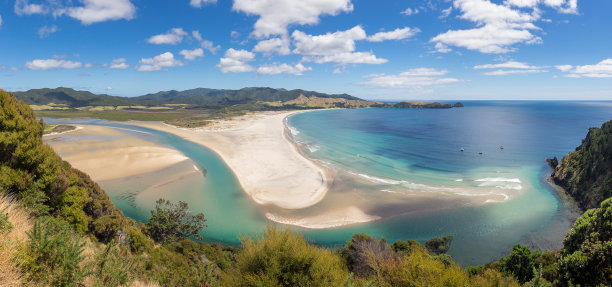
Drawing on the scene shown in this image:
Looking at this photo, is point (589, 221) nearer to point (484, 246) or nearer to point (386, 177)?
point (484, 246)

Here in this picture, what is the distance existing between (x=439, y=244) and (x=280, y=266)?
18822 millimetres

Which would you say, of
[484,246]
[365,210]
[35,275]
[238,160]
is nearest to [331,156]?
[238,160]

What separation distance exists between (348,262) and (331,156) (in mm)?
35611

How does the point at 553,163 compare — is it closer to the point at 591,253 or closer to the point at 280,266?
the point at 591,253

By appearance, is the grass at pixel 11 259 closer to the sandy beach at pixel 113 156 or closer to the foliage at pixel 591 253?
the foliage at pixel 591 253

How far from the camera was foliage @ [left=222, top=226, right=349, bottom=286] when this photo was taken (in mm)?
9539

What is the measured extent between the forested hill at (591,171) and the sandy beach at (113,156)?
62387 mm

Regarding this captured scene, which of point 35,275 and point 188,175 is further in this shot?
point 188,175

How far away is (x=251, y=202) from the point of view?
1188 inches

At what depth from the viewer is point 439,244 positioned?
22.4 meters

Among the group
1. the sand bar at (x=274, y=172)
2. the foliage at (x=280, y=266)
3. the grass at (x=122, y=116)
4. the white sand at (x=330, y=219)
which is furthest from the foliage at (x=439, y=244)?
the grass at (x=122, y=116)

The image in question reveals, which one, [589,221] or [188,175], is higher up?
[589,221]

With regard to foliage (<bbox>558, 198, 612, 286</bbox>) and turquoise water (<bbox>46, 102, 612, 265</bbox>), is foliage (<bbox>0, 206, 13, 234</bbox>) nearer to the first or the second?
turquoise water (<bbox>46, 102, 612, 265</bbox>)

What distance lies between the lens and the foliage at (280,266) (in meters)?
9.54
